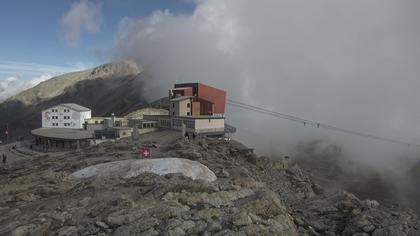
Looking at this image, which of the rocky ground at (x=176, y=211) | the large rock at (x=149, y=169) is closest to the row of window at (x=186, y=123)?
the large rock at (x=149, y=169)

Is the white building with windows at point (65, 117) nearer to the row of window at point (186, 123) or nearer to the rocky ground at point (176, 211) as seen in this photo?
the row of window at point (186, 123)

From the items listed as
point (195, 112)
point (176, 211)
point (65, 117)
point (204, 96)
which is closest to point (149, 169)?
point (176, 211)

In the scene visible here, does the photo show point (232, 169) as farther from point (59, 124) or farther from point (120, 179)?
point (59, 124)

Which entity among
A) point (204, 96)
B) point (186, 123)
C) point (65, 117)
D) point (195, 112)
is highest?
point (204, 96)

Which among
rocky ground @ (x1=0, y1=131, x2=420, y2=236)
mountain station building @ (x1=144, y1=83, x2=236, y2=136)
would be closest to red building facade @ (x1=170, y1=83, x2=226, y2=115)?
mountain station building @ (x1=144, y1=83, x2=236, y2=136)

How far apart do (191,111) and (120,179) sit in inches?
1661

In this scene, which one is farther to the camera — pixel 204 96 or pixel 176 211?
pixel 204 96

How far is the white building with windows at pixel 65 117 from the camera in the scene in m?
77.9

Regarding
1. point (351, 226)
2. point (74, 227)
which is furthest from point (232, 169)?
point (74, 227)

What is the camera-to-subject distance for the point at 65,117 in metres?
78.3

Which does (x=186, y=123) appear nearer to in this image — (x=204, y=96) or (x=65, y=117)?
(x=204, y=96)

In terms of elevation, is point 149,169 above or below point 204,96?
below

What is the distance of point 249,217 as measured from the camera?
47.4 feet

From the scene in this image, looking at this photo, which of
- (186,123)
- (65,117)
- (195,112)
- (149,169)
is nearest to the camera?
(149,169)
